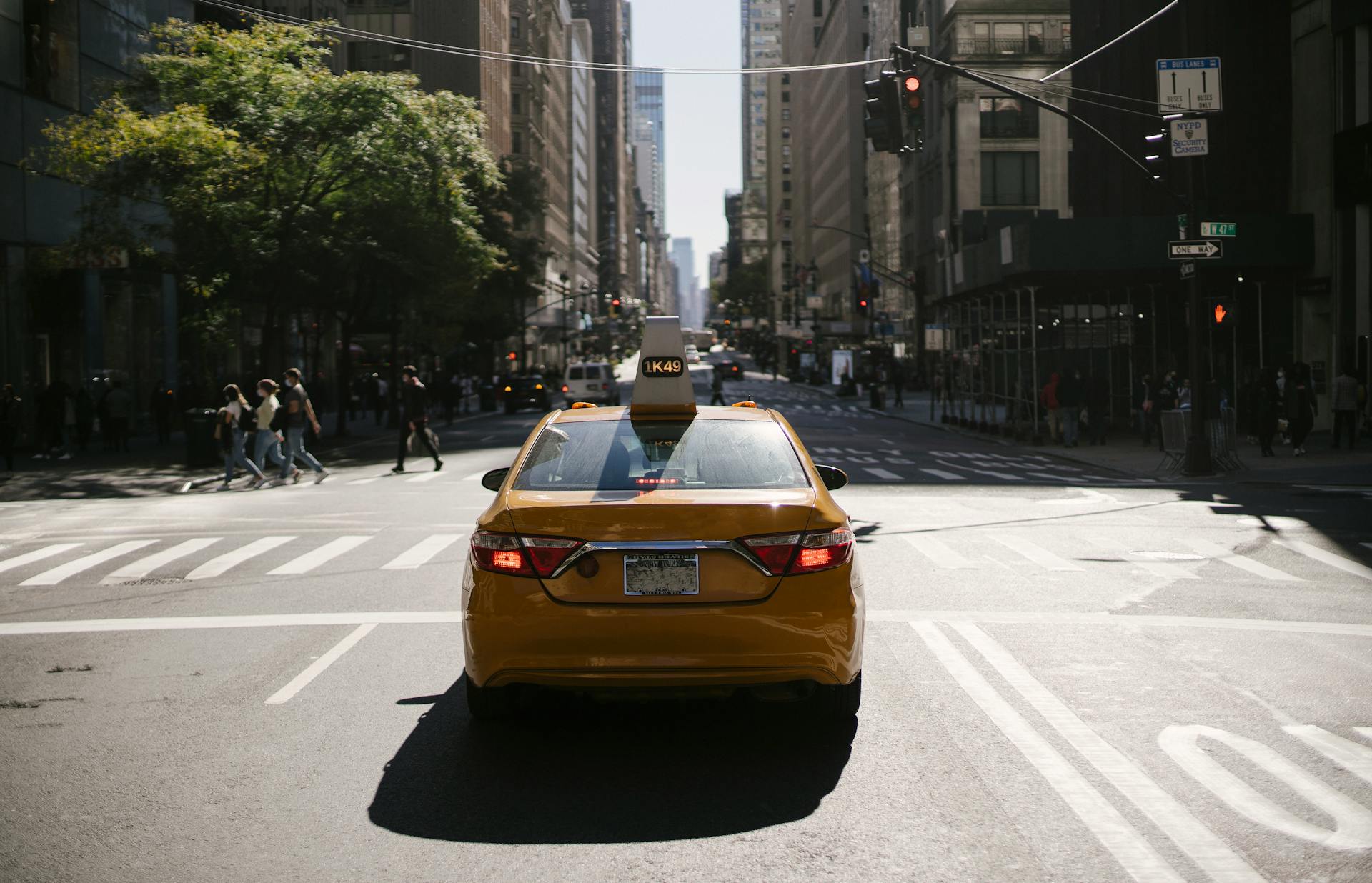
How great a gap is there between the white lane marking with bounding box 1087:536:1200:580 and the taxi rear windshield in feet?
22.3

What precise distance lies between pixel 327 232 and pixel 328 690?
30.2 m

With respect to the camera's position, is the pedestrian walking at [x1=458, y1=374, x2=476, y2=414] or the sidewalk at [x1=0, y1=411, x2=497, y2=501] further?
the pedestrian walking at [x1=458, y1=374, x2=476, y2=414]

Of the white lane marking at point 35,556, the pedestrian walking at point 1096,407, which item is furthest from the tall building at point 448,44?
the white lane marking at point 35,556

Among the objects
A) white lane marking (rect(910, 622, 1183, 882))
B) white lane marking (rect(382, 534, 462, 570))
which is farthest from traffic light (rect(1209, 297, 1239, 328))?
white lane marking (rect(910, 622, 1183, 882))

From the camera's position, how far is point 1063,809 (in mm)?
5945

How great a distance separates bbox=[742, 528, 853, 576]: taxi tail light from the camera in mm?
6668

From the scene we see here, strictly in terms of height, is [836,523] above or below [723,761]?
above

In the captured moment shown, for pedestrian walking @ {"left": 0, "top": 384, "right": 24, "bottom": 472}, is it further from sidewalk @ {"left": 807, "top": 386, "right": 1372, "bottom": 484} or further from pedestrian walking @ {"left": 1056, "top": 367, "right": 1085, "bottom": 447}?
pedestrian walking @ {"left": 1056, "top": 367, "right": 1085, "bottom": 447}

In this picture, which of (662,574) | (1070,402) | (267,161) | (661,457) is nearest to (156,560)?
(661,457)

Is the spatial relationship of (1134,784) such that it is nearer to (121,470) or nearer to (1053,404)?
(121,470)

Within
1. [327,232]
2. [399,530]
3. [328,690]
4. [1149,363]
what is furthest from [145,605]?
[1149,363]

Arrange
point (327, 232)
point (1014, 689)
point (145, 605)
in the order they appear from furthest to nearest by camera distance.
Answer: point (327, 232) < point (145, 605) < point (1014, 689)

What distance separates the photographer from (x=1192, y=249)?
24.3m

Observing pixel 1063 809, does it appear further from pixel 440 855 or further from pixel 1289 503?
pixel 1289 503
